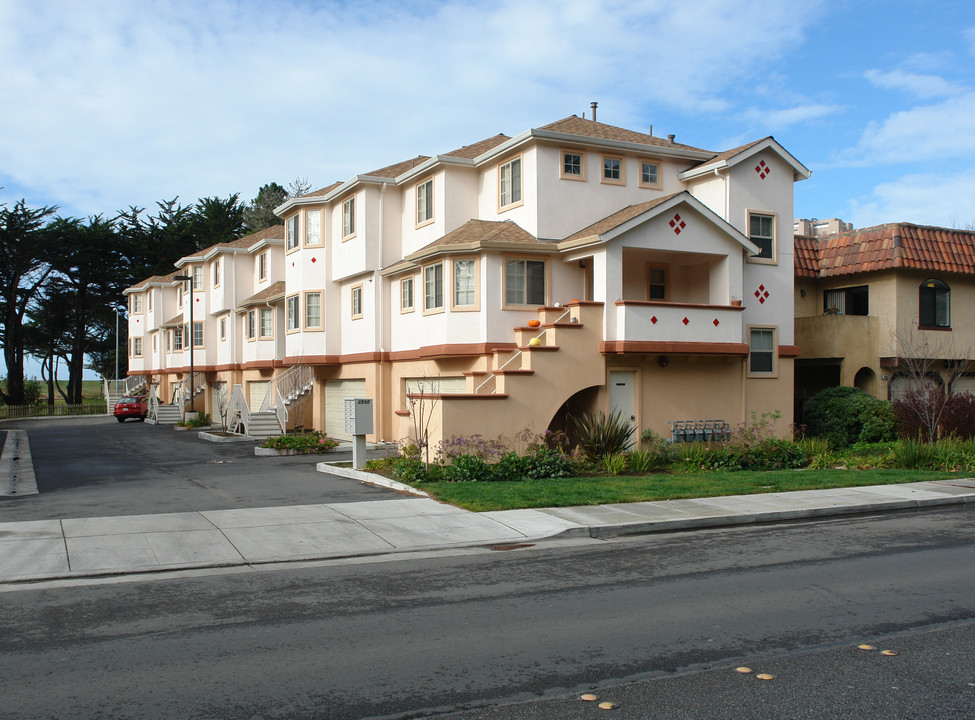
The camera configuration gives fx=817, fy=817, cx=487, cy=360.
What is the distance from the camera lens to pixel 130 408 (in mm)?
46781

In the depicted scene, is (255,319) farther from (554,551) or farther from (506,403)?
(554,551)

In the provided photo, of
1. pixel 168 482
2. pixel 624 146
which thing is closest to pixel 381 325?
pixel 624 146

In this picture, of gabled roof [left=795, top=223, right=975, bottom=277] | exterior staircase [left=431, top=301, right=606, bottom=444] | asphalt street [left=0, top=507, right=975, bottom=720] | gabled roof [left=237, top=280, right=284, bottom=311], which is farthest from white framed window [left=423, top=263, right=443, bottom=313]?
asphalt street [left=0, top=507, right=975, bottom=720]

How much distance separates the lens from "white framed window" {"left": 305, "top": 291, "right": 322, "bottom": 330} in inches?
1125

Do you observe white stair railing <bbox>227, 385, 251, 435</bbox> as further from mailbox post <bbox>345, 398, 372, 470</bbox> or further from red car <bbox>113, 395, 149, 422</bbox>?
red car <bbox>113, 395, 149, 422</bbox>

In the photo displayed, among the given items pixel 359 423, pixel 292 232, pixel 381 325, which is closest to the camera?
pixel 359 423

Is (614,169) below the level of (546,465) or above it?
above

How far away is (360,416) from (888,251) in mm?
17181

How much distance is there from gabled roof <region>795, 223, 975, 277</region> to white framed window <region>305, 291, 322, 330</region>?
1603 cm

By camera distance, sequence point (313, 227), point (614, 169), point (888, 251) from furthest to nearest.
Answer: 1. point (313, 227)
2. point (888, 251)
3. point (614, 169)

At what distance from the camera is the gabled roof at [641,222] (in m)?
19.3

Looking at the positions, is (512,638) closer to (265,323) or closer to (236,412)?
(236,412)

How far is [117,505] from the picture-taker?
1343 cm

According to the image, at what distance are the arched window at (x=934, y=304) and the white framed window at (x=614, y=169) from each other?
1051cm
